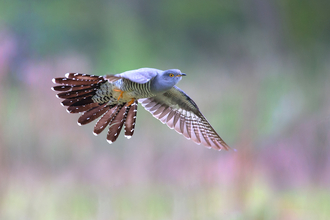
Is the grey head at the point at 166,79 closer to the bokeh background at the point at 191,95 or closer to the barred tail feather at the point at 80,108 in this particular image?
the barred tail feather at the point at 80,108

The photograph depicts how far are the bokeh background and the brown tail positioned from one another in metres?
0.96

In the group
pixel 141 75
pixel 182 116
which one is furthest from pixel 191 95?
pixel 141 75

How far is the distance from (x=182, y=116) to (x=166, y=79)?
0.58m

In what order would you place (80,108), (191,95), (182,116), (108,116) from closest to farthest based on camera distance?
1. (80,108)
2. (108,116)
3. (182,116)
4. (191,95)

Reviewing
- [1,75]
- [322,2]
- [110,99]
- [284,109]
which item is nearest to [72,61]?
[1,75]

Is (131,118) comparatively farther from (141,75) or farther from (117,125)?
(141,75)

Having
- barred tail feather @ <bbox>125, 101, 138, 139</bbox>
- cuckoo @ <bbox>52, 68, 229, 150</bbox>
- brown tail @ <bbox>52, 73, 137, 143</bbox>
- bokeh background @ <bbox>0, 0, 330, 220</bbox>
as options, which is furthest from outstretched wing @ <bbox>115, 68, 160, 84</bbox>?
bokeh background @ <bbox>0, 0, 330, 220</bbox>

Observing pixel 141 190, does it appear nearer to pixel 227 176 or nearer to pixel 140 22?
pixel 227 176

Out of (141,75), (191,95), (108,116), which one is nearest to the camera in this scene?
(141,75)

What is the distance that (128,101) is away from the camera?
1.86 metres

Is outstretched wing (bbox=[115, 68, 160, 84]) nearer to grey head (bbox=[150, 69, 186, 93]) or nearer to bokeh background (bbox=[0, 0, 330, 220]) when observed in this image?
grey head (bbox=[150, 69, 186, 93])

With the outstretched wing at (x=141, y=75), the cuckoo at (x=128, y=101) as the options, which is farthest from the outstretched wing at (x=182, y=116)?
the outstretched wing at (x=141, y=75)

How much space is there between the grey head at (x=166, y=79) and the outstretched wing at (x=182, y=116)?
0.40 meters

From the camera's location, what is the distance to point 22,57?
278cm
